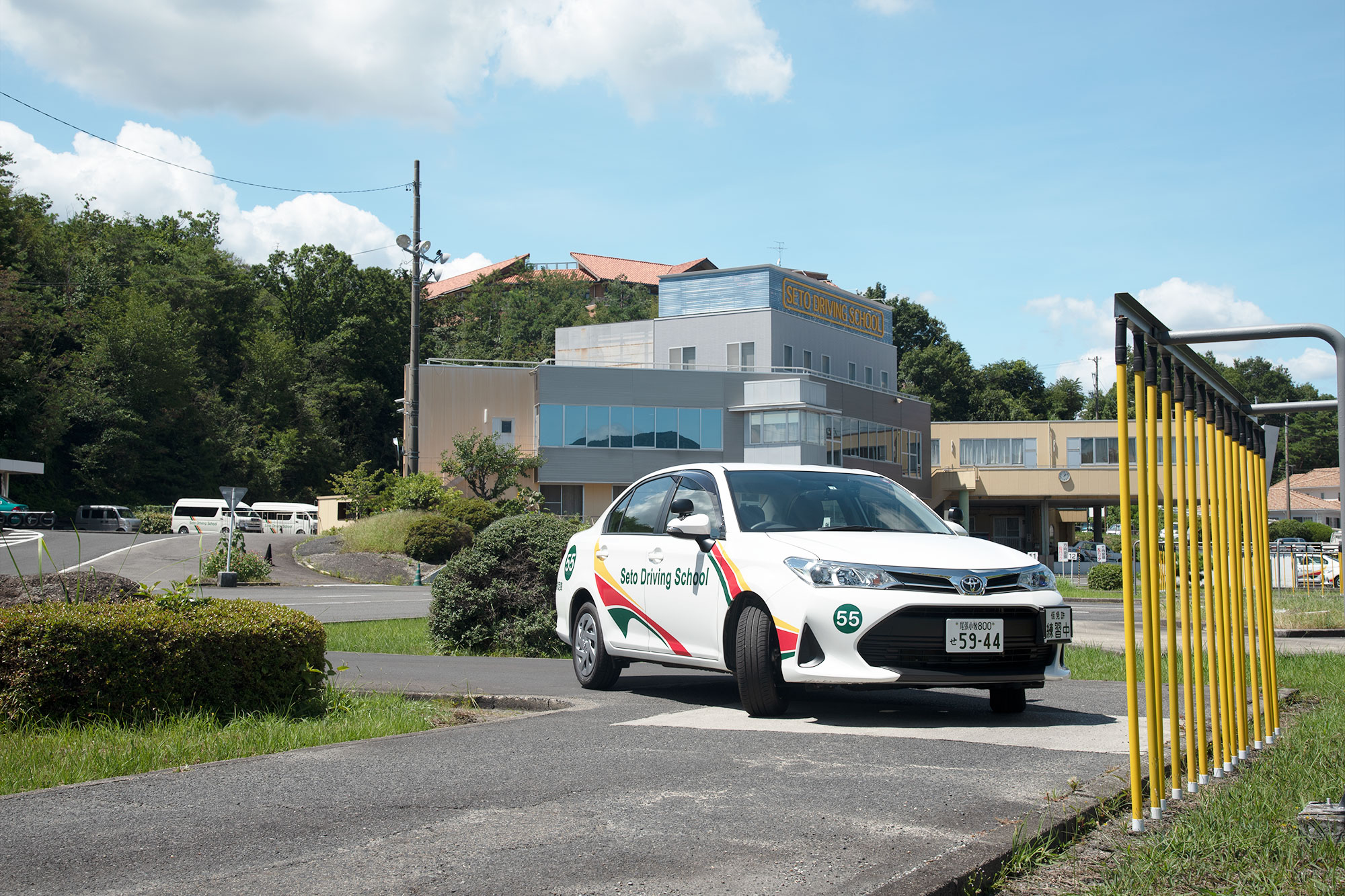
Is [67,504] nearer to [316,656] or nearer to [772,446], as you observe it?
[772,446]

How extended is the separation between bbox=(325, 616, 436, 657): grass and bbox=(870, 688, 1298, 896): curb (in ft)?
29.8

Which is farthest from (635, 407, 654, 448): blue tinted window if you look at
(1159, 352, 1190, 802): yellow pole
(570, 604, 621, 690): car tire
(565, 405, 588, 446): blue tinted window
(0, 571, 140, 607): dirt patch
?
(1159, 352, 1190, 802): yellow pole

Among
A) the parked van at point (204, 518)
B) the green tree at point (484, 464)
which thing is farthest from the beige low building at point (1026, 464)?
the parked van at point (204, 518)

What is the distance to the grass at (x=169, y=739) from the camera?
18.7 ft

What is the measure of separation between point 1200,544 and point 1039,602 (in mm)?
995

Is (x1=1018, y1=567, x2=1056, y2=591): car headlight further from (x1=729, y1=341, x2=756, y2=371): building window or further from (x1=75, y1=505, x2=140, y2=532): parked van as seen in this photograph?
(x1=75, y1=505, x2=140, y2=532): parked van

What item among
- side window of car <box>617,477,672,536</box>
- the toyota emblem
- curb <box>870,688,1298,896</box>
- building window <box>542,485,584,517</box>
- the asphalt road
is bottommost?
the asphalt road

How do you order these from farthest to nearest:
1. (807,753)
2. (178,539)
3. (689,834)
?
(178,539) < (807,753) < (689,834)

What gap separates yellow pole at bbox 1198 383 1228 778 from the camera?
531 centimetres

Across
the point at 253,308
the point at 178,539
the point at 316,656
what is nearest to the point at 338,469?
the point at 253,308

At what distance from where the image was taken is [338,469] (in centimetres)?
8119

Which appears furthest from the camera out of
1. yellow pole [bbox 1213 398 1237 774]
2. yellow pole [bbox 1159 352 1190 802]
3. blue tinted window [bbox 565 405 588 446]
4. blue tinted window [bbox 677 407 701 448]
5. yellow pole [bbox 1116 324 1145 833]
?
blue tinted window [bbox 677 407 701 448]

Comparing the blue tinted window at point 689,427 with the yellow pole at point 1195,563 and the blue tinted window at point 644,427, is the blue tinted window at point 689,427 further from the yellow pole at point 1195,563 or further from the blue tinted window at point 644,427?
the yellow pole at point 1195,563

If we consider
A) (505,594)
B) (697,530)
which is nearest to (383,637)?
(505,594)
